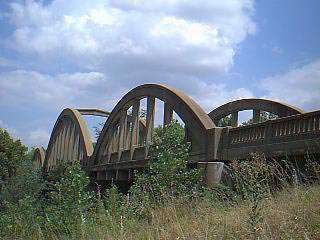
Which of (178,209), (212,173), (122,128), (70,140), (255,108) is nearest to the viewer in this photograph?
(178,209)

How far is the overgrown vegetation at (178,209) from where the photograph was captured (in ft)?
17.8

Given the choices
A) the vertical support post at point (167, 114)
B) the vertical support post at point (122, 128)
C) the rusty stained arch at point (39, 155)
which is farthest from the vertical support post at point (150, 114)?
the rusty stained arch at point (39, 155)

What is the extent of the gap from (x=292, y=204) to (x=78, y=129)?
44734mm

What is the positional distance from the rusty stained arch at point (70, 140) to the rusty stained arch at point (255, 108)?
15826mm

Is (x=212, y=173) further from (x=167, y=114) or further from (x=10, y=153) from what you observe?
(x=10, y=153)

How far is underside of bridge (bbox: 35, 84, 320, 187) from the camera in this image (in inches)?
536

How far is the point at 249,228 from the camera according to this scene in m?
5.14

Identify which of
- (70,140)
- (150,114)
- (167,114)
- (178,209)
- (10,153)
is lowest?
(178,209)

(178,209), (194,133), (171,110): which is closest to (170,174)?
(178,209)

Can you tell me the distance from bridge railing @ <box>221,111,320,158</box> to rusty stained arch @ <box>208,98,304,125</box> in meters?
9.90

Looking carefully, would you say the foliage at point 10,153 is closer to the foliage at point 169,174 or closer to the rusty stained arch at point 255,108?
the rusty stained arch at point 255,108

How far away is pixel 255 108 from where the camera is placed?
97.8ft

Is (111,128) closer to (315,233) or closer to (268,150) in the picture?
(268,150)

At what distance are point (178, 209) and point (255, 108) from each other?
74.2 feet
